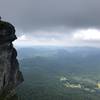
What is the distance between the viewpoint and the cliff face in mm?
78562

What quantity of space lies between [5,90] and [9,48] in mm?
13980

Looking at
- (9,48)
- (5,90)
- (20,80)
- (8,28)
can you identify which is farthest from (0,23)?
(20,80)

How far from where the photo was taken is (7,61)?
85688 millimetres

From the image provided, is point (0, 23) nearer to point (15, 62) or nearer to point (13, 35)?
point (13, 35)

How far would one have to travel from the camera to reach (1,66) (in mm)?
80125

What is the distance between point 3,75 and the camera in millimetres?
82625

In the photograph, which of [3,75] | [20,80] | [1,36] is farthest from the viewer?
[20,80]

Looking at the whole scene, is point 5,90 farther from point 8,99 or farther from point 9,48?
point 9,48

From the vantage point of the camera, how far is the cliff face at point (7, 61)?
78.6 metres

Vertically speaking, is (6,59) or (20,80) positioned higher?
(6,59)

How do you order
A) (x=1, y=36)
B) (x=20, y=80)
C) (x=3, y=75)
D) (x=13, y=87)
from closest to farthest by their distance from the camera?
(x=1, y=36), (x=3, y=75), (x=13, y=87), (x=20, y=80)

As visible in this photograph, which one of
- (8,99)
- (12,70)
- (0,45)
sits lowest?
(8,99)

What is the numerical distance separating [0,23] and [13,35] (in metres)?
7.92

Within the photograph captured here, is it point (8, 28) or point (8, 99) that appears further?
point (8, 99)
